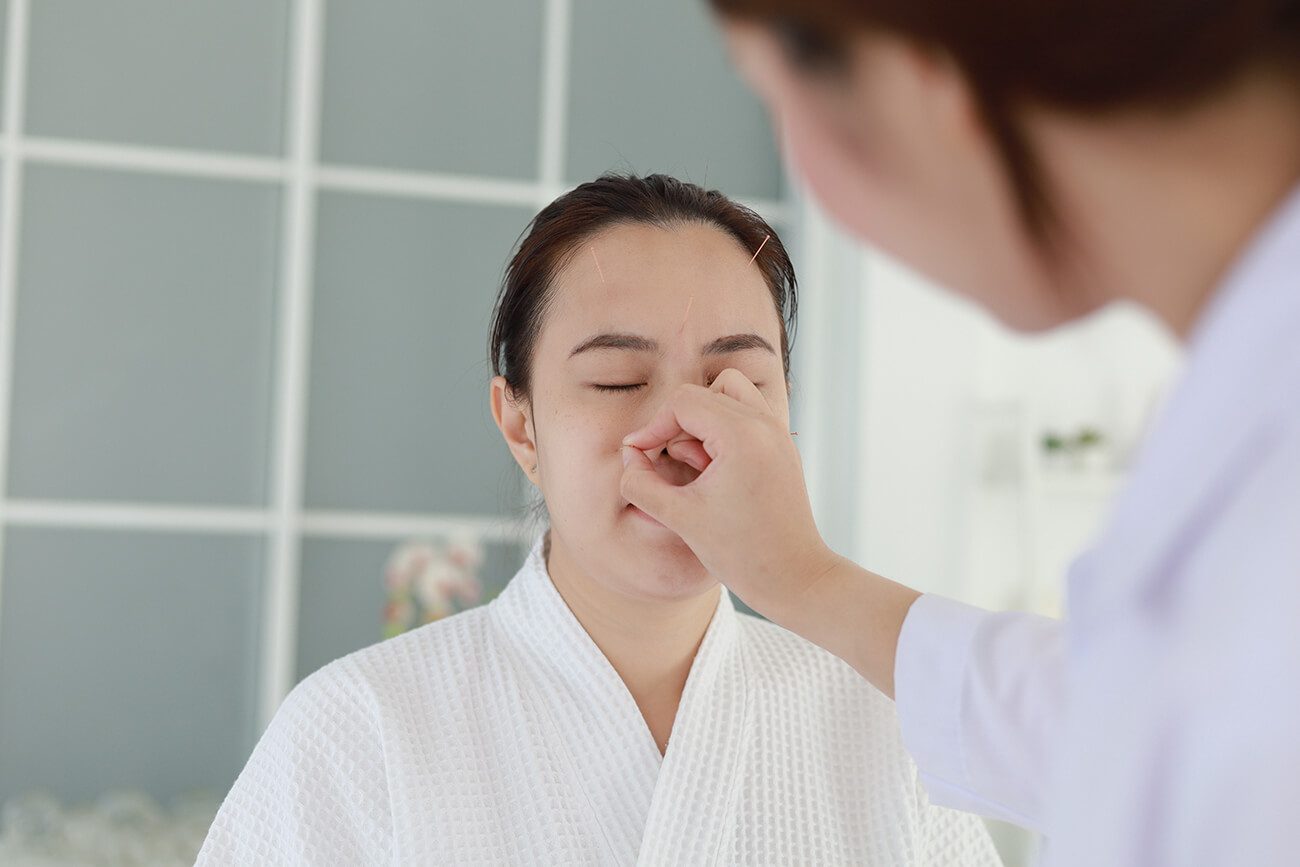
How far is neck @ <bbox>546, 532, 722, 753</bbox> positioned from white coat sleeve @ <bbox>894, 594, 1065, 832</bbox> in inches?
18.5

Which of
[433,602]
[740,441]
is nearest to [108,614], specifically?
[433,602]

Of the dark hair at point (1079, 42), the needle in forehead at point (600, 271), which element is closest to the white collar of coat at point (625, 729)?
the needle in forehead at point (600, 271)

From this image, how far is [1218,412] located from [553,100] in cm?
249

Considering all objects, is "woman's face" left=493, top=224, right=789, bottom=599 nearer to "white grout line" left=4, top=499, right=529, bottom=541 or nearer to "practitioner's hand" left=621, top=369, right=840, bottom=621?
"practitioner's hand" left=621, top=369, right=840, bottom=621

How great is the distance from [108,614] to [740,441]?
1909 mm

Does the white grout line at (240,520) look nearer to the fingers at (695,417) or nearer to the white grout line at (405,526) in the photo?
the white grout line at (405,526)

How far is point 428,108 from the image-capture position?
2.75 meters

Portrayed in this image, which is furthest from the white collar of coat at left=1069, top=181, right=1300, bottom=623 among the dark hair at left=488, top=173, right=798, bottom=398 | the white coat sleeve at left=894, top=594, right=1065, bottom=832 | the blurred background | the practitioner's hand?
the blurred background

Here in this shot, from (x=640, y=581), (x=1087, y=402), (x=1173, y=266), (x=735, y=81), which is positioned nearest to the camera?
(x=1173, y=266)

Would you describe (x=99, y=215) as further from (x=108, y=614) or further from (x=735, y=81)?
(x=735, y=81)

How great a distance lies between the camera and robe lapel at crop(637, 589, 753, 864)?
4.06ft

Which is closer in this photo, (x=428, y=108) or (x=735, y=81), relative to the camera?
(x=428, y=108)

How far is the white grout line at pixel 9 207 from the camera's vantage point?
2.46m

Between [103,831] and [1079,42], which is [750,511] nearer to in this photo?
[1079,42]
